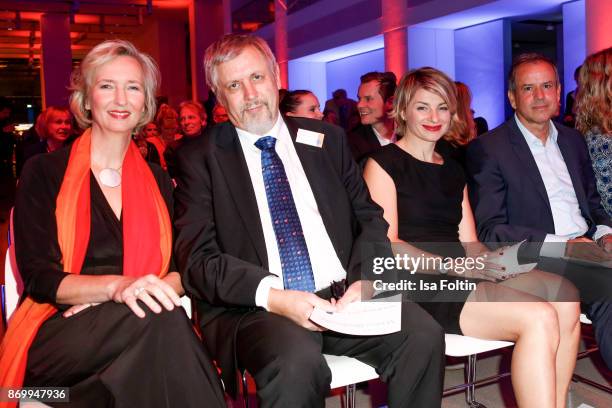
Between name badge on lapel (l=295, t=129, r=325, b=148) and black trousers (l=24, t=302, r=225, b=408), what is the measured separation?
868mm

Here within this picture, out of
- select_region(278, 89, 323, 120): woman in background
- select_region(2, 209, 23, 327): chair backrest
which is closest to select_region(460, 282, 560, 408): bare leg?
select_region(2, 209, 23, 327): chair backrest

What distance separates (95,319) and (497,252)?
1.55m

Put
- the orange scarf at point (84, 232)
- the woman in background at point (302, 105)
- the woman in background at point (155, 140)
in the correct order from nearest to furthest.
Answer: the orange scarf at point (84, 232), the woman in background at point (302, 105), the woman in background at point (155, 140)

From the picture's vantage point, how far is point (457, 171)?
9.16 ft

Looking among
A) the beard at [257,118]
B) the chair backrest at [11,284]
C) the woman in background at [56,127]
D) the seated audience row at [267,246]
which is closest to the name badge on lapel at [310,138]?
the seated audience row at [267,246]

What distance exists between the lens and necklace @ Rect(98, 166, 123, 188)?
226 centimetres

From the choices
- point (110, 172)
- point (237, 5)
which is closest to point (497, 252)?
point (110, 172)

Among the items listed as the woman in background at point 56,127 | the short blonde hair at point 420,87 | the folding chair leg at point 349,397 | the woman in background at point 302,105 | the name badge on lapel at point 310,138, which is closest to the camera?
the name badge on lapel at point 310,138

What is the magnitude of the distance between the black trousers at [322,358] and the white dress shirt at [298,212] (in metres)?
0.22

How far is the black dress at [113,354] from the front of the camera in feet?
5.79

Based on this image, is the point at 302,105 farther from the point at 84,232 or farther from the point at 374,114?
the point at 84,232

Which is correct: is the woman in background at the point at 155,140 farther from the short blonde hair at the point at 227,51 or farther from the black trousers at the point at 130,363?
the black trousers at the point at 130,363

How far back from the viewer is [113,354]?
180 cm

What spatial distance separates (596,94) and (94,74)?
2.29m
